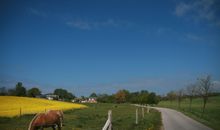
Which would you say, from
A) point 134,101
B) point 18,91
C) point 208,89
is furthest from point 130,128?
point 134,101

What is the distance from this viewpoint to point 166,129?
2008 centimetres

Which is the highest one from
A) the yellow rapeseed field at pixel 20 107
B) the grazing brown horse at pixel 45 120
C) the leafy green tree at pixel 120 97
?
the grazing brown horse at pixel 45 120

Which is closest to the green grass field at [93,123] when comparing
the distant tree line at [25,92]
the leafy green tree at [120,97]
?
the distant tree line at [25,92]

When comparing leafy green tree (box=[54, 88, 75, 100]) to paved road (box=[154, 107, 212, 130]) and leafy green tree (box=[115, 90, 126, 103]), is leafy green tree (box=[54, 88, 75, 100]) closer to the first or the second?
leafy green tree (box=[115, 90, 126, 103])

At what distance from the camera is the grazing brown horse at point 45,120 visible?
570 inches

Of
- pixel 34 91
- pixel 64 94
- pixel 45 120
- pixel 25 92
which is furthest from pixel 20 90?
pixel 45 120

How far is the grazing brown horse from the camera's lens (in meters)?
14.5

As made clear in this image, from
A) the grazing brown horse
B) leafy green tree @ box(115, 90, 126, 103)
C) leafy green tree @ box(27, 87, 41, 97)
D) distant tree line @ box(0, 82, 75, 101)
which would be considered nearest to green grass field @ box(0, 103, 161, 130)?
the grazing brown horse

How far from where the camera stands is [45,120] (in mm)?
15039

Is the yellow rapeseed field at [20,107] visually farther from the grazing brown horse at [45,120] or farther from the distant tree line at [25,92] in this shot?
the distant tree line at [25,92]

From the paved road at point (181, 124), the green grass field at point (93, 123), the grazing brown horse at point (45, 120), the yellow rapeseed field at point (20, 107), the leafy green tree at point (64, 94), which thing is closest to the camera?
the grazing brown horse at point (45, 120)

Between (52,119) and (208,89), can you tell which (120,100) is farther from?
(52,119)

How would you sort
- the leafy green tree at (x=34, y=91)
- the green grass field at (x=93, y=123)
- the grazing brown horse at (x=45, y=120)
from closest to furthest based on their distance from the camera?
1. the grazing brown horse at (x=45, y=120)
2. the green grass field at (x=93, y=123)
3. the leafy green tree at (x=34, y=91)

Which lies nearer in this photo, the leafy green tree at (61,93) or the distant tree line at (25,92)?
the distant tree line at (25,92)
